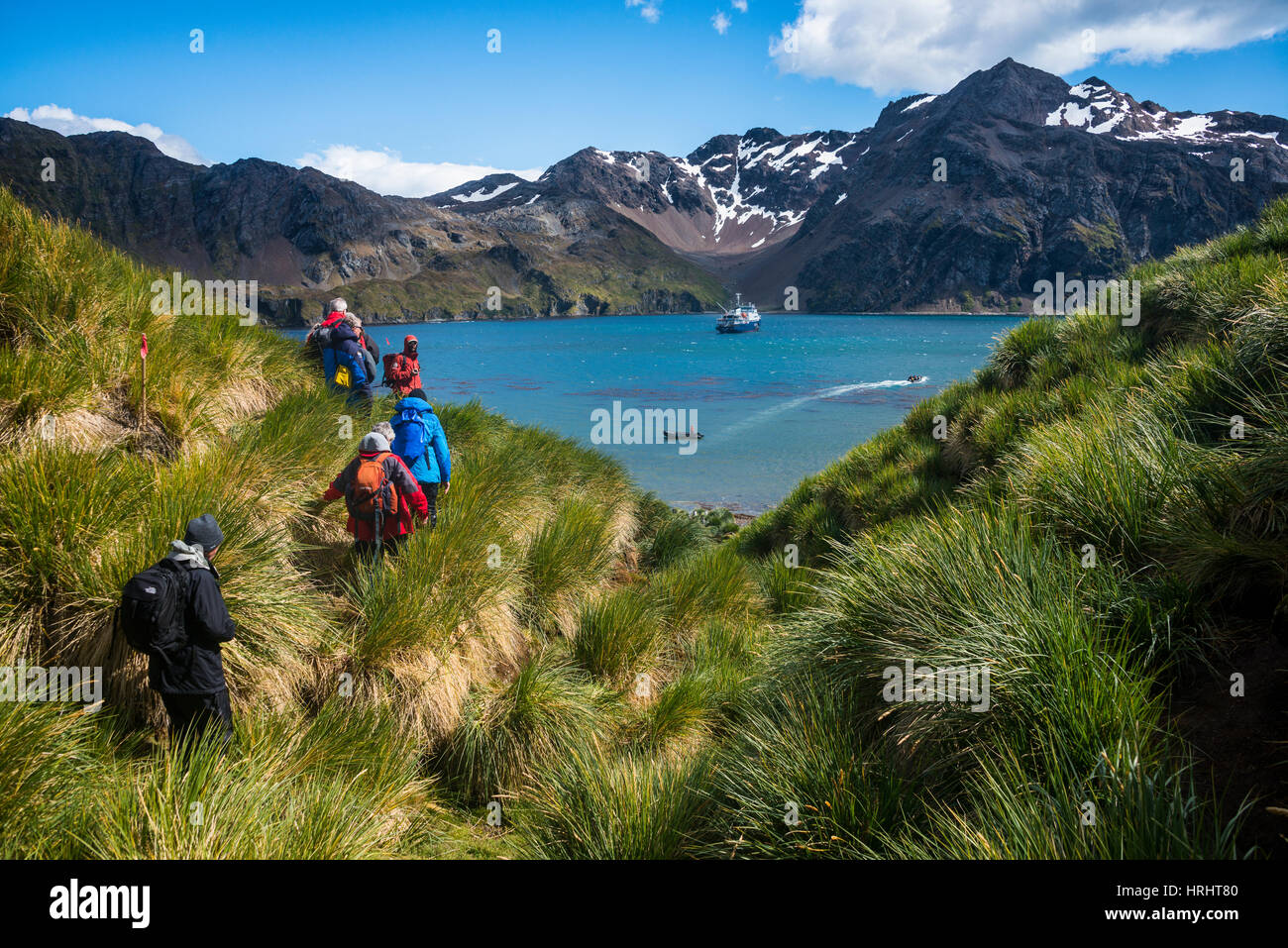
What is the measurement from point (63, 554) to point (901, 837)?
224 inches

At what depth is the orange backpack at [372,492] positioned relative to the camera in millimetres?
6503

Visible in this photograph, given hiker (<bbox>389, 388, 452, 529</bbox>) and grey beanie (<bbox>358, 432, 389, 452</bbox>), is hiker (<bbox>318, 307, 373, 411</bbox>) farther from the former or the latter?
grey beanie (<bbox>358, 432, 389, 452</bbox>)

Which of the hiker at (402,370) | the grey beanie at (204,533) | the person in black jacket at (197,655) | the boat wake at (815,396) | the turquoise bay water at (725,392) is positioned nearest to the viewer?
the person in black jacket at (197,655)

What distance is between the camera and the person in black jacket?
14.3ft

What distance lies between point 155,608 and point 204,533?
556 millimetres

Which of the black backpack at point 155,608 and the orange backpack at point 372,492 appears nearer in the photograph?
the black backpack at point 155,608

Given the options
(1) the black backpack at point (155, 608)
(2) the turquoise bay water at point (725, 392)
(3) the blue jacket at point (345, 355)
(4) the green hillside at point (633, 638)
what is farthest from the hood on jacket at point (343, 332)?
(1) the black backpack at point (155, 608)

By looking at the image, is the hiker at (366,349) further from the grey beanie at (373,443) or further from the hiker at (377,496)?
the grey beanie at (373,443)

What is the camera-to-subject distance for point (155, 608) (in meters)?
4.16

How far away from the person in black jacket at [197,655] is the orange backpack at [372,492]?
1942mm

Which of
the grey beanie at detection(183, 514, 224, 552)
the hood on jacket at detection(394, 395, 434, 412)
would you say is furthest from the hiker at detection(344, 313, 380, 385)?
the grey beanie at detection(183, 514, 224, 552)
